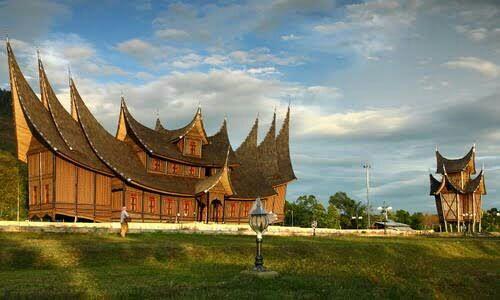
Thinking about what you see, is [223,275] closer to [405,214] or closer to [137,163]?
[137,163]

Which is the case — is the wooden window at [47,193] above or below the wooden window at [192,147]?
below

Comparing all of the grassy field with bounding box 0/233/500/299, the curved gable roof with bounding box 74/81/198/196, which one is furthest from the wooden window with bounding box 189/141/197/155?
the grassy field with bounding box 0/233/500/299

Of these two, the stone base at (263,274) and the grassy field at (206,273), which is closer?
the grassy field at (206,273)

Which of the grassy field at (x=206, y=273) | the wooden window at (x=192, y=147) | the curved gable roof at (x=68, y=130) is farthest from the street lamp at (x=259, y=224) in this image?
the wooden window at (x=192, y=147)

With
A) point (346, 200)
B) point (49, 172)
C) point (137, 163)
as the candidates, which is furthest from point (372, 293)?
point (346, 200)

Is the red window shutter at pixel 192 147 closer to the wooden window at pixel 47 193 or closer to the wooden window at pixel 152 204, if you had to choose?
the wooden window at pixel 152 204

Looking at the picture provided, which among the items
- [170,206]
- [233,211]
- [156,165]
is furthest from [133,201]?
[233,211]

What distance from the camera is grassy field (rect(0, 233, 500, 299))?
41.3 ft

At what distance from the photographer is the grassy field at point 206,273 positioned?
12594 millimetres

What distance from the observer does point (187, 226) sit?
32.6m

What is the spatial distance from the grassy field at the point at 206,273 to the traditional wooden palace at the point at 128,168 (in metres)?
10.0

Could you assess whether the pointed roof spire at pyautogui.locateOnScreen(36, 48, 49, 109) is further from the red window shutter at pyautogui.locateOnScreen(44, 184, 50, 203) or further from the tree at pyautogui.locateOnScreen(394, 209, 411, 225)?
the tree at pyautogui.locateOnScreen(394, 209, 411, 225)

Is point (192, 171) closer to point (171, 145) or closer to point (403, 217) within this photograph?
point (171, 145)

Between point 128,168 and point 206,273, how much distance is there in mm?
24162
